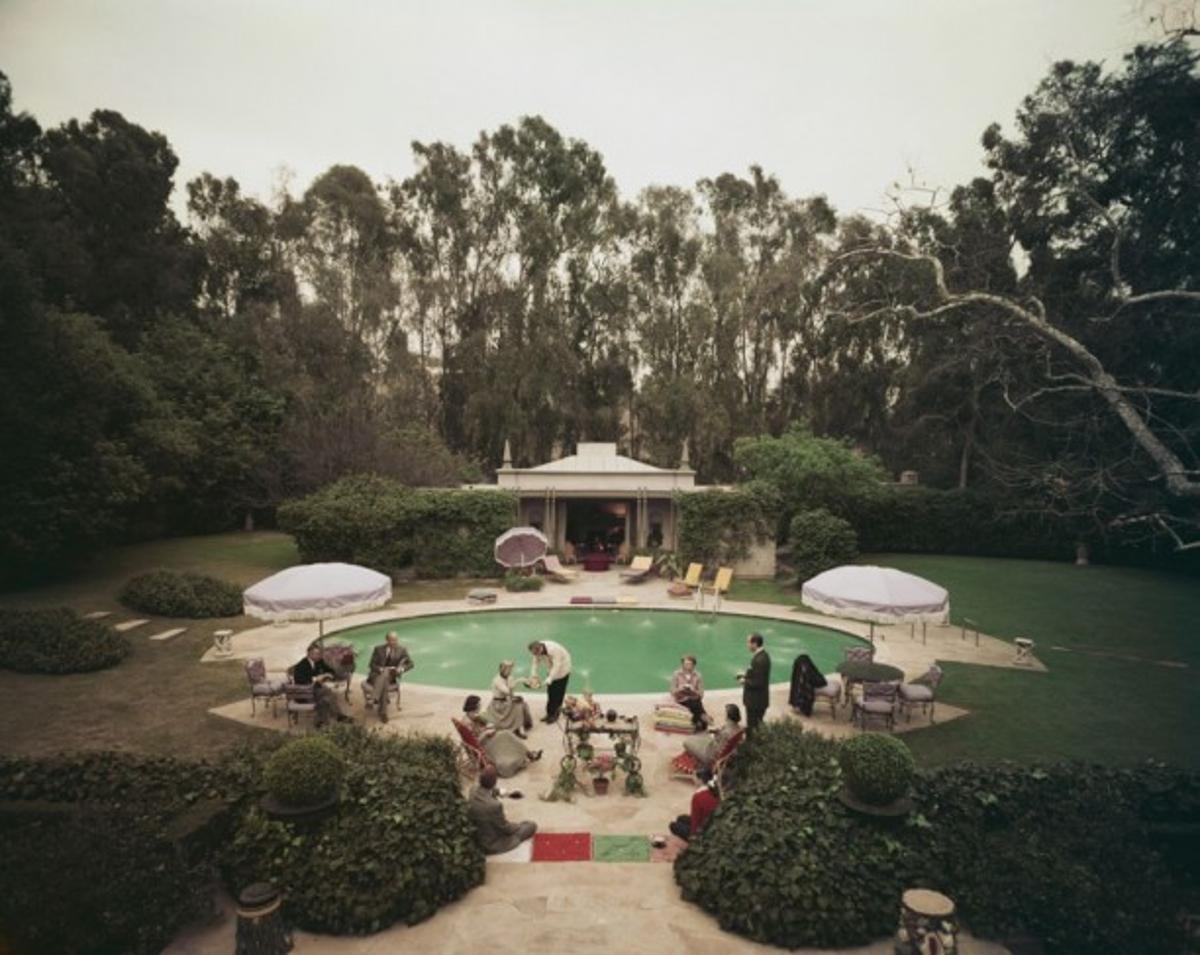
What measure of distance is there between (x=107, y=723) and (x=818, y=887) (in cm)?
1149

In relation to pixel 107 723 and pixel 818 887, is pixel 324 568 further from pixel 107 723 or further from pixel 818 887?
pixel 818 887

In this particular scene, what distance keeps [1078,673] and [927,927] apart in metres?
11.8

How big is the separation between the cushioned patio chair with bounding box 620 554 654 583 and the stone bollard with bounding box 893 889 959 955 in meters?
18.7

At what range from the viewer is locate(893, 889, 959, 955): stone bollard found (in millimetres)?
5723

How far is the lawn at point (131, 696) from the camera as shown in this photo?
1088 cm

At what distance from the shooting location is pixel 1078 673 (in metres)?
14.8

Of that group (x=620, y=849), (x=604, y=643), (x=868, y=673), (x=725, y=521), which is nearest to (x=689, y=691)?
(x=868, y=673)

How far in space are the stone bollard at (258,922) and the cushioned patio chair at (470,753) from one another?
312cm

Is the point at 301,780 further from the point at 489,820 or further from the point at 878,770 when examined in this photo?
the point at 878,770

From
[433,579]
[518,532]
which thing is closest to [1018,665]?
[518,532]

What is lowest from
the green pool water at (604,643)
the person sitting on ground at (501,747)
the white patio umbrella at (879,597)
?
the green pool water at (604,643)

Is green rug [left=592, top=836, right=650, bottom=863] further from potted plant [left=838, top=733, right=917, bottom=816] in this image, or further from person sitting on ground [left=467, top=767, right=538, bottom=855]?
potted plant [left=838, top=733, right=917, bottom=816]

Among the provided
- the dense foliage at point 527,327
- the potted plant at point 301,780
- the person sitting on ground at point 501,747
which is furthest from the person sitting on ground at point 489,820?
the dense foliage at point 527,327

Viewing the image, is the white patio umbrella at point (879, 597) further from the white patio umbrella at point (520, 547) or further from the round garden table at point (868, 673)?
the white patio umbrella at point (520, 547)
